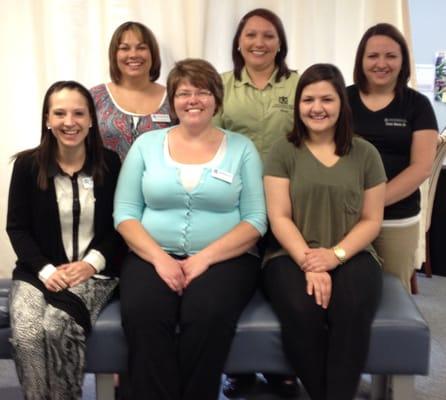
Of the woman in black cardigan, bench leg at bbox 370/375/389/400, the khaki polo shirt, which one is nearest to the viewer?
the woman in black cardigan

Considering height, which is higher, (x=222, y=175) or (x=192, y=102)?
(x=192, y=102)

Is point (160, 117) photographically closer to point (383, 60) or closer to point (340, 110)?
point (340, 110)

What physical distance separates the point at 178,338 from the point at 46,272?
1.75 feet

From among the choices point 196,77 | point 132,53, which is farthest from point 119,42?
point 196,77

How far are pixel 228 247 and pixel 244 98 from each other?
2.28 ft

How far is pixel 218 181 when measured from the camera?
2.14 metres

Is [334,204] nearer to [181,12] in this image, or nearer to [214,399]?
[214,399]

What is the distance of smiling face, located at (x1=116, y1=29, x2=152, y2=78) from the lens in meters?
2.51

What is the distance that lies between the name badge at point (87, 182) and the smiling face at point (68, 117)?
0.42 feet

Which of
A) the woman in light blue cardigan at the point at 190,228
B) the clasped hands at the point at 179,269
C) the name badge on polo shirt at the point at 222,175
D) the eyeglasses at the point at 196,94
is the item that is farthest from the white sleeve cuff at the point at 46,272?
the eyeglasses at the point at 196,94

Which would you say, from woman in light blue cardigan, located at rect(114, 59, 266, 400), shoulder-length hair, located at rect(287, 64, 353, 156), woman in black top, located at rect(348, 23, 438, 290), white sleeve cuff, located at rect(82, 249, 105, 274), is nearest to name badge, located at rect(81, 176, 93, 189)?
woman in light blue cardigan, located at rect(114, 59, 266, 400)

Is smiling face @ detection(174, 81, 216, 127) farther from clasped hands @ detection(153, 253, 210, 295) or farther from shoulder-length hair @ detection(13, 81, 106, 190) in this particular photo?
clasped hands @ detection(153, 253, 210, 295)

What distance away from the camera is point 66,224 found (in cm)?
213

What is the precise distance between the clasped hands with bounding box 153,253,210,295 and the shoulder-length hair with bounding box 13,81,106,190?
1.35 feet
